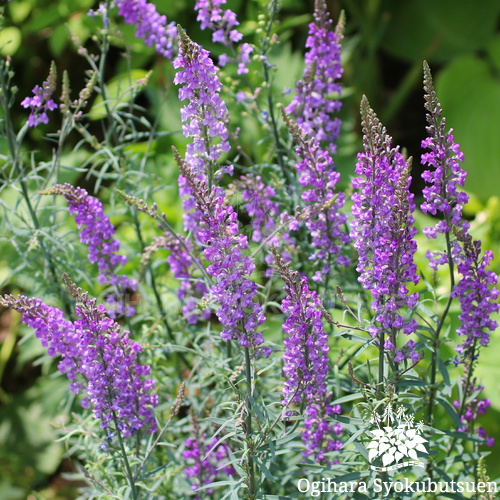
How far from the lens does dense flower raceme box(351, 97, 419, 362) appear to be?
1.79 m

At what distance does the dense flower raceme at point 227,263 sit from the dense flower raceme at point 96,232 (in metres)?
0.54

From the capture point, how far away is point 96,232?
7.48 feet

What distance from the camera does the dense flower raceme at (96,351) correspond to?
1.86 metres

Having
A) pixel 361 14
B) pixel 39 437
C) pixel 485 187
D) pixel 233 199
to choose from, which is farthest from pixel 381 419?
pixel 361 14

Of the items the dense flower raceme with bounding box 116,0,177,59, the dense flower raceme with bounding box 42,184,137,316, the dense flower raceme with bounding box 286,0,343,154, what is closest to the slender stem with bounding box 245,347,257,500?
the dense flower raceme with bounding box 42,184,137,316

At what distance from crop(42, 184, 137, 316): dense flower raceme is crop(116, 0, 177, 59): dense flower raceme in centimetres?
72

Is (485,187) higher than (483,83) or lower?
lower

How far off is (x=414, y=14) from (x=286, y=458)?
4.96 meters

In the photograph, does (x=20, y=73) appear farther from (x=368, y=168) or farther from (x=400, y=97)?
(x=368, y=168)

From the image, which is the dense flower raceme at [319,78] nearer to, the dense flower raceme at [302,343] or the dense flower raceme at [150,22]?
the dense flower raceme at [150,22]

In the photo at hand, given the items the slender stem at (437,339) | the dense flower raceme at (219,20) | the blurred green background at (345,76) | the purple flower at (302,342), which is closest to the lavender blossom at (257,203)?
the dense flower raceme at (219,20)

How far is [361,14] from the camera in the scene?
242 inches

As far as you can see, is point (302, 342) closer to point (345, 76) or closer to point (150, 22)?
point (150, 22)

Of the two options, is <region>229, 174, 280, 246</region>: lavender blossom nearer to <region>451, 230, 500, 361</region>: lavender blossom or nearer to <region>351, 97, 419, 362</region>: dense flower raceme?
<region>351, 97, 419, 362</region>: dense flower raceme
